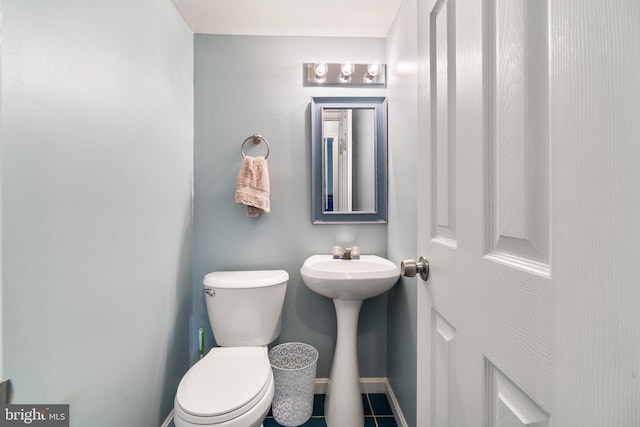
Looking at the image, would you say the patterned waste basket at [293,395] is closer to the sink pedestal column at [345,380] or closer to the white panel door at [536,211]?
the sink pedestal column at [345,380]

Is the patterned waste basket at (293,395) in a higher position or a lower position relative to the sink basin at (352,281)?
lower

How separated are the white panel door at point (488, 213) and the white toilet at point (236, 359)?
0.69 metres

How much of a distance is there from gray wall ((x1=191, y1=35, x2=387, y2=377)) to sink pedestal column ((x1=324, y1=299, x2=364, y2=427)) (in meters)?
0.25

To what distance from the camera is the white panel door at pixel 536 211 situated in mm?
239

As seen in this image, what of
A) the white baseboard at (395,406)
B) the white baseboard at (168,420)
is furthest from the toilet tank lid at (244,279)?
the white baseboard at (395,406)

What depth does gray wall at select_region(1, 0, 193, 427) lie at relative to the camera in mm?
660

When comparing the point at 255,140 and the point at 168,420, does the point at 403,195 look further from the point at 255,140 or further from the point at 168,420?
the point at 168,420

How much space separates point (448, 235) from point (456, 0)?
47cm

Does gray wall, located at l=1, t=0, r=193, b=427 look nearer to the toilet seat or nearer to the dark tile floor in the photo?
the toilet seat

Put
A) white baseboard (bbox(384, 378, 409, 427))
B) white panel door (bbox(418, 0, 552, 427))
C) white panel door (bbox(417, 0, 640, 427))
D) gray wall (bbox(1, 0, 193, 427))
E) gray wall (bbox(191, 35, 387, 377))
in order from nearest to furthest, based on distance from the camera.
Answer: white panel door (bbox(417, 0, 640, 427)) < white panel door (bbox(418, 0, 552, 427)) < gray wall (bbox(1, 0, 193, 427)) < white baseboard (bbox(384, 378, 409, 427)) < gray wall (bbox(191, 35, 387, 377))

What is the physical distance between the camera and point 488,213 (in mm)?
447

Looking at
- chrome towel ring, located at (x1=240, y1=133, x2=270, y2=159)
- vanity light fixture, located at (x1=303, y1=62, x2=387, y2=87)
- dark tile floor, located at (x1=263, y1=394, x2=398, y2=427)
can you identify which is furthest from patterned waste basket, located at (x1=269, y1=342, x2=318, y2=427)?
vanity light fixture, located at (x1=303, y1=62, x2=387, y2=87)

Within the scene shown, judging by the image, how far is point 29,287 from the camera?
0.68 meters

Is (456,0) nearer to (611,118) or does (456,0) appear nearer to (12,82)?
(611,118)
